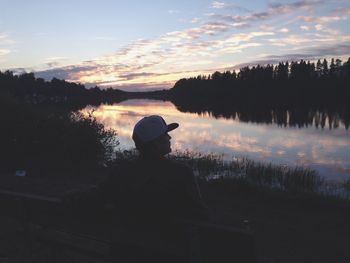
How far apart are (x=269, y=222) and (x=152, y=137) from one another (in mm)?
9421

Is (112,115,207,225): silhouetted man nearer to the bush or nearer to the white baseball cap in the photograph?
the white baseball cap

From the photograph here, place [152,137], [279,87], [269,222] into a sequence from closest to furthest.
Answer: [152,137], [269,222], [279,87]

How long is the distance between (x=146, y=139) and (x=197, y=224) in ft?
2.41

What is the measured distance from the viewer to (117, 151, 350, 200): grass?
55.8 ft

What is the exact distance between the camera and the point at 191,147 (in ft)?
98.8

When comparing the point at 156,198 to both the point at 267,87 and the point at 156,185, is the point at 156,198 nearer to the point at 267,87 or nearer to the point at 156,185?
the point at 156,185

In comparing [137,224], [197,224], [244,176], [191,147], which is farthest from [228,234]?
[191,147]

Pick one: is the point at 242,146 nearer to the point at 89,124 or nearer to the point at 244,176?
the point at 244,176

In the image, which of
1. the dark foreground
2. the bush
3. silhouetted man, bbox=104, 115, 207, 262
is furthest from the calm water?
silhouetted man, bbox=104, 115, 207, 262

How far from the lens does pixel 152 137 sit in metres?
3.33

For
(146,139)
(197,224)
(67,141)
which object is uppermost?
(146,139)

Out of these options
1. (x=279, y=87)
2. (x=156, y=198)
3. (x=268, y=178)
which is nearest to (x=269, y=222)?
(x=268, y=178)

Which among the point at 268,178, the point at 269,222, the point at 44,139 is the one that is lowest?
the point at 268,178

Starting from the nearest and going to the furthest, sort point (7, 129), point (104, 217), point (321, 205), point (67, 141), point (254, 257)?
point (254, 257), point (104, 217), point (321, 205), point (7, 129), point (67, 141)
